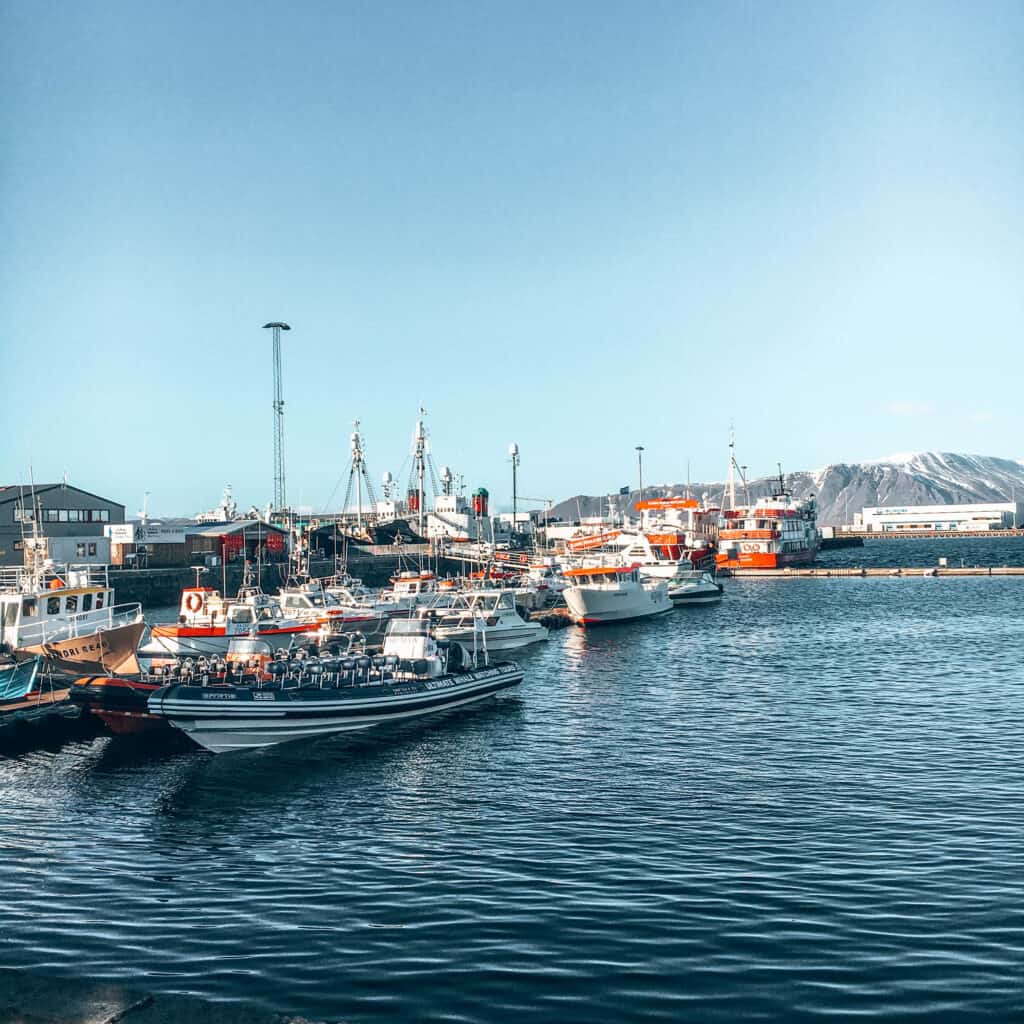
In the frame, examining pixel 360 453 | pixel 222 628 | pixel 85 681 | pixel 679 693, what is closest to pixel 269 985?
pixel 85 681

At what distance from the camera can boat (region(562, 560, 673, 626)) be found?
6806cm

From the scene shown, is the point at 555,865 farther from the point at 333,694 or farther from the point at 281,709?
the point at 333,694

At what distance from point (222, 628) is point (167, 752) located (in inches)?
757

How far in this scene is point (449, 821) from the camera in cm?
2172

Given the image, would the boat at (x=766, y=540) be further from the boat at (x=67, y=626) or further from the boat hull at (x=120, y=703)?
the boat hull at (x=120, y=703)

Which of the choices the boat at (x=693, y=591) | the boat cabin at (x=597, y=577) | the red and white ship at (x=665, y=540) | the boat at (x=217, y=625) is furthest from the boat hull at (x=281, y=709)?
the red and white ship at (x=665, y=540)

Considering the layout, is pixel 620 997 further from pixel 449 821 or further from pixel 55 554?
pixel 55 554

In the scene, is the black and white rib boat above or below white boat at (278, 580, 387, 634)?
below

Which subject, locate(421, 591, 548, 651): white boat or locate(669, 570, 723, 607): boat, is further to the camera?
locate(669, 570, 723, 607): boat

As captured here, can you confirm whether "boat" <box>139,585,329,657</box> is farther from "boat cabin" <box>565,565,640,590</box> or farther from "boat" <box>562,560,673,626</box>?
"boat cabin" <box>565,565,640,590</box>

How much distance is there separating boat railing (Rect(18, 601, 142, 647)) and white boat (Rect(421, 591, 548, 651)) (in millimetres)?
17618

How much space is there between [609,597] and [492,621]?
606 inches

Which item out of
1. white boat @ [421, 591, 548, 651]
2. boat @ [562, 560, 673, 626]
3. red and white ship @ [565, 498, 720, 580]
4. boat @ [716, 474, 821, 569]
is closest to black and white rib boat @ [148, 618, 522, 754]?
white boat @ [421, 591, 548, 651]

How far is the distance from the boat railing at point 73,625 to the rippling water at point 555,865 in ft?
33.3
